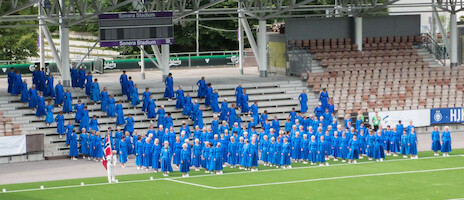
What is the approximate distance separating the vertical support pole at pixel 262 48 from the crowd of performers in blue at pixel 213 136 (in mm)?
5376

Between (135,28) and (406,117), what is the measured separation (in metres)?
13.4

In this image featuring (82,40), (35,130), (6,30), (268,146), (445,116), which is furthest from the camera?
(82,40)

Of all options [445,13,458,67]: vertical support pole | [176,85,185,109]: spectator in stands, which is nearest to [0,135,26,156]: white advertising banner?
[176,85,185,109]: spectator in stands

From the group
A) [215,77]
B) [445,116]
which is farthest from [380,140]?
[215,77]

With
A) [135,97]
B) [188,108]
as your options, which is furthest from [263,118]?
[135,97]

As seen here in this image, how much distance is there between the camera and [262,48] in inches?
1784

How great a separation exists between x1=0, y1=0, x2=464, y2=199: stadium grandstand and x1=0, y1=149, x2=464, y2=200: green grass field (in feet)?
0.22

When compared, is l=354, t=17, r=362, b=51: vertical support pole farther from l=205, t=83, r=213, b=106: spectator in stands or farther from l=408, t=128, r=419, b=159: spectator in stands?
l=408, t=128, r=419, b=159: spectator in stands

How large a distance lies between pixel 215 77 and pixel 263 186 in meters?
20.3

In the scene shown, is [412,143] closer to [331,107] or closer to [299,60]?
[331,107]

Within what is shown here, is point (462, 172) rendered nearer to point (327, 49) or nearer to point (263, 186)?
point (263, 186)

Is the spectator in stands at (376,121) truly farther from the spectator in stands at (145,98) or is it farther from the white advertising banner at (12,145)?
the white advertising banner at (12,145)

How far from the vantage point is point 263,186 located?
27.8 meters

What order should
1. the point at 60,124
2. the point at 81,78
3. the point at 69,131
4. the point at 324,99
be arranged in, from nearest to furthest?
the point at 69,131
the point at 60,124
the point at 81,78
the point at 324,99
